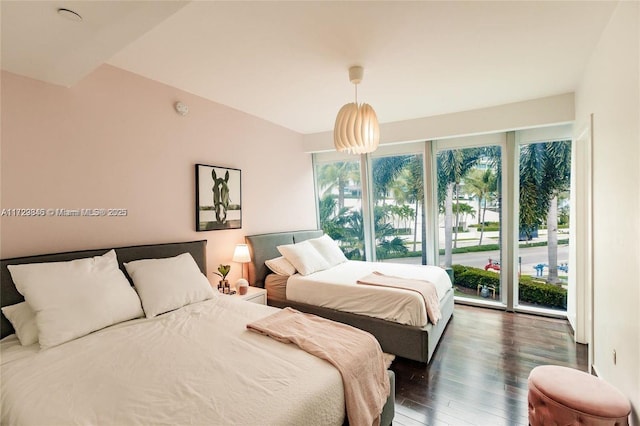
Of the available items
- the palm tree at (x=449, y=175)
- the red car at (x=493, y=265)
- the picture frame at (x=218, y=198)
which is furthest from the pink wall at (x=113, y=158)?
the red car at (x=493, y=265)

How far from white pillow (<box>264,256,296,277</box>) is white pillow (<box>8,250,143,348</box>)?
164 cm

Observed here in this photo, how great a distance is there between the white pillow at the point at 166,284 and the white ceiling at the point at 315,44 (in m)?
1.47

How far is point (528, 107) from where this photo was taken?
343 cm

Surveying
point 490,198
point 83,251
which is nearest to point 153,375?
point 83,251

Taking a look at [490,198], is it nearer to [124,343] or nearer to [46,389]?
Result: [124,343]

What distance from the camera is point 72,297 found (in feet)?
5.92

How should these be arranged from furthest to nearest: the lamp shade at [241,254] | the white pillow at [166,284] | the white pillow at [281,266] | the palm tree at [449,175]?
1. the palm tree at [449,175]
2. the white pillow at [281,266]
3. the lamp shade at [241,254]
4. the white pillow at [166,284]

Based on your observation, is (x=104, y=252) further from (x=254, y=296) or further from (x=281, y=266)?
(x=281, y=266)

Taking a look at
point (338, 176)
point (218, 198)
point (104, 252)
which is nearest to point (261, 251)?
point (218, 198)

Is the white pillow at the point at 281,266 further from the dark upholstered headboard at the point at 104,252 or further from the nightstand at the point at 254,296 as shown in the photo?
the dark upholstered headboard at the point at 104,252

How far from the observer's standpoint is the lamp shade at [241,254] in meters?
3.36

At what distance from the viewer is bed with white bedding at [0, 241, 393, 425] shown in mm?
1138

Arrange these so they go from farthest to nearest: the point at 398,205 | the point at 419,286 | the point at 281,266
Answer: the point at 398,205 → the point at 281,266 → the point at 419,286

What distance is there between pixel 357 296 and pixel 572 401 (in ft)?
5.55
